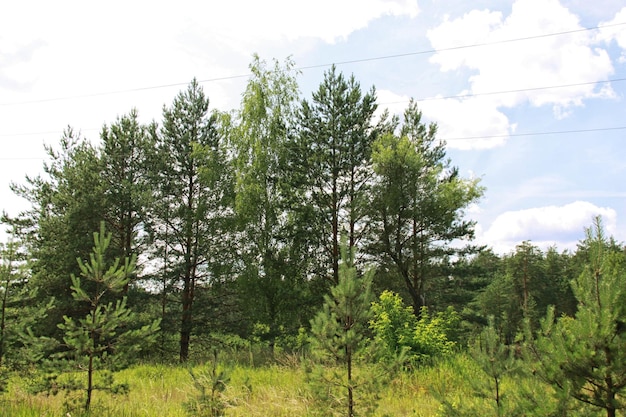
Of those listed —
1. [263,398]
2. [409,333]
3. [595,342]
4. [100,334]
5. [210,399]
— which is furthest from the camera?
[409,333]

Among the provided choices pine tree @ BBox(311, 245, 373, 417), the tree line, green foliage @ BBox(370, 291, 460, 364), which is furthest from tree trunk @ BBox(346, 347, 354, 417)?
the tree line

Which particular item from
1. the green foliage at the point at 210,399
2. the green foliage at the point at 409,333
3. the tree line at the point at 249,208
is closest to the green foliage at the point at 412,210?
the tree line at the point at 249,208

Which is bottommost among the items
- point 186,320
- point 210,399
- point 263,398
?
point 263,398

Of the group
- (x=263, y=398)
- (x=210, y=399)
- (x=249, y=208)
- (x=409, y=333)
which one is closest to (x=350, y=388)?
(x=210, y=399)

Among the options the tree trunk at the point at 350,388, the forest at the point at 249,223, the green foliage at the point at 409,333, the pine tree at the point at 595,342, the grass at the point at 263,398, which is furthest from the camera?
the forest at the point at 249,223

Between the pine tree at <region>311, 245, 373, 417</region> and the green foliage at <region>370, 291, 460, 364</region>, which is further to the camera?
the green foliage at <region>370, 291, 460, 364</region>

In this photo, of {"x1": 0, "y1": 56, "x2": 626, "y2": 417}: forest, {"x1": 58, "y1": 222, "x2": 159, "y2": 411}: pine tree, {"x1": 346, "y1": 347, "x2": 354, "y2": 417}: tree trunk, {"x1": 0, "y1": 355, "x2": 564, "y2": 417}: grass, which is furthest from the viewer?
{"x1": 0, "y1": 56, "x2": 626, "y2": 417}: forest

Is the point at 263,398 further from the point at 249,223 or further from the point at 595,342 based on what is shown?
the point at 249,223

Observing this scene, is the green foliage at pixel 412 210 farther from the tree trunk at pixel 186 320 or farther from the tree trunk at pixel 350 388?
the tree trunk at pixel 350 388

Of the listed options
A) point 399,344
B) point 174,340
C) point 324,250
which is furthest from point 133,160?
point 399,344

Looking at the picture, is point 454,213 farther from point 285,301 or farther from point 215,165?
point 215,165

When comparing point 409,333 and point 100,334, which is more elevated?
point 100,334

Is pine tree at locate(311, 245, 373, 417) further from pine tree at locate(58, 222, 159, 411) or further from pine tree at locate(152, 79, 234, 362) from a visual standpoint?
pine tree at locate(152, 79, 234, 362)

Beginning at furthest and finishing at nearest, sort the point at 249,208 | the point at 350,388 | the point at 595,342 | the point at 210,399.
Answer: the point at 249,208 → the point at 210,399 → the point at 350,388 → the point at 595,342
